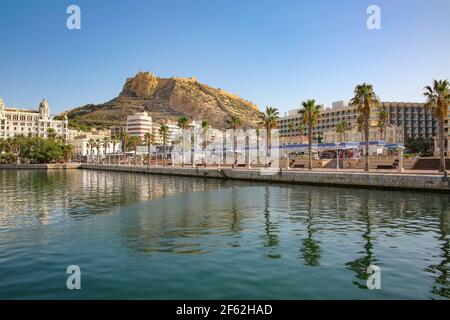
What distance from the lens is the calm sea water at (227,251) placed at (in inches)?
498

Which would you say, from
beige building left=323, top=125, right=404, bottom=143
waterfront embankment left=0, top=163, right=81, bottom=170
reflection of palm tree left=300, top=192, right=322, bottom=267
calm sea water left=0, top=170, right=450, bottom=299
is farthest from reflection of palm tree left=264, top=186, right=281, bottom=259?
waterfront embankment left=0, top=163, right=81, bottom=170

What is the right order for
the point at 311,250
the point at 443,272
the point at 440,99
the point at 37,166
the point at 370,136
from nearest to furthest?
1. the point at 443,272
2. the point at 311,250
3. the point at 440,99
4. the point at 370,136
5. the point at 37,166

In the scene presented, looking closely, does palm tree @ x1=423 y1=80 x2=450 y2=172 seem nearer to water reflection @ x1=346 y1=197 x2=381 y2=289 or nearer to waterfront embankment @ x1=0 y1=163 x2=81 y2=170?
water reflection @ x1=346 y1=197 x2=381 y2=289

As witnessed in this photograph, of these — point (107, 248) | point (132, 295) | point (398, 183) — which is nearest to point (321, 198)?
point (398, 183)

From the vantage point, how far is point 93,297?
12016 mm

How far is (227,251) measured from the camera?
1745 centimetres

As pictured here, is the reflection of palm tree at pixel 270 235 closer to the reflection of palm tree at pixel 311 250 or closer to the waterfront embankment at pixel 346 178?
the reflection of palm tree at pixel 311 250

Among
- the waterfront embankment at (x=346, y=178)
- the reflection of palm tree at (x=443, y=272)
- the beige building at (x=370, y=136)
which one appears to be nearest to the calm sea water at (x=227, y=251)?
the reflection of palm tree at (x=443, y=272)

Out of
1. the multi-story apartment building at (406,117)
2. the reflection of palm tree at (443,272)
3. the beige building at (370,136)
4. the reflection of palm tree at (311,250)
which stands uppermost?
the multi-story apartment building at (406,117)

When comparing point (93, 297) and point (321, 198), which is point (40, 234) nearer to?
point (93, 297)

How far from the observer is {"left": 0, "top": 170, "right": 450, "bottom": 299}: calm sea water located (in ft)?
41.5

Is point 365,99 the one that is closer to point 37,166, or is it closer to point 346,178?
point 346,178

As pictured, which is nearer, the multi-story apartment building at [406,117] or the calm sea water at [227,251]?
the calm sea water at [227,251]

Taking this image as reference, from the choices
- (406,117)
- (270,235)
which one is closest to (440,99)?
(270,235)
